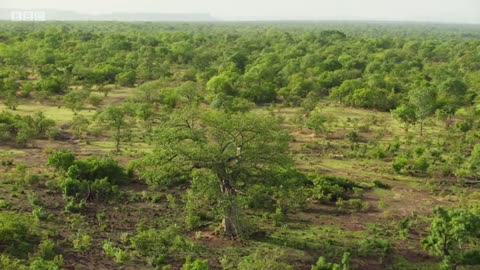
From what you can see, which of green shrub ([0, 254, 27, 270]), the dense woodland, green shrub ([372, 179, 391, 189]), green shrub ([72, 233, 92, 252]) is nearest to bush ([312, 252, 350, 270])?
the dense woodland

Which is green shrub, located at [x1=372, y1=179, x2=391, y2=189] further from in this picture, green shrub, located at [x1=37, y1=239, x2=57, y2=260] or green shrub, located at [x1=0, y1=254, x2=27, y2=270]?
green shrub, located at [x1=0, y1=254, x2=27, y2=270]

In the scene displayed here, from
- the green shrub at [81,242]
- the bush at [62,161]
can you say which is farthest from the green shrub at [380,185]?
the bush at [62,161]

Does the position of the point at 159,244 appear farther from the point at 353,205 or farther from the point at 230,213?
the point at 353,205

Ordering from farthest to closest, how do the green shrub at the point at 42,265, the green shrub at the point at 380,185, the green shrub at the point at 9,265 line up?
the green shrub at the point at 380,185 < the green shrub at the point at 42,265 < the green shrub at the point at 9,265

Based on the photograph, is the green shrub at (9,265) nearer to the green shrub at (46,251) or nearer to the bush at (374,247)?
the green shrub at (46,251)

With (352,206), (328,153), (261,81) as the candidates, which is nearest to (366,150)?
(328,153)

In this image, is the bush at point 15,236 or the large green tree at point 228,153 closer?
the bush at point 15,236

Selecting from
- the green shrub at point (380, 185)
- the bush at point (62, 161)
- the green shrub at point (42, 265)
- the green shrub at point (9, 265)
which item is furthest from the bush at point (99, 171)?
the green shrub at point (380, 185)

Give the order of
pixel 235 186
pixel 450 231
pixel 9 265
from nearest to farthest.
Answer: pixel 9 265 < pixel 450 231 < pixel 235 186

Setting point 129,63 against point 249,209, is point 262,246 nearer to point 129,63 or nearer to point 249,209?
point 249,209

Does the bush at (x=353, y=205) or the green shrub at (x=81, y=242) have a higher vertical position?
the bush at (x=353, y=205)

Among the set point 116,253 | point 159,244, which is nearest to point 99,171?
point 159,244

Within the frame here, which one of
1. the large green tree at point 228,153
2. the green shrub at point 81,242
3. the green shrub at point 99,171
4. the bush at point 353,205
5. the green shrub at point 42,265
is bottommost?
the green shrub at point 81,242

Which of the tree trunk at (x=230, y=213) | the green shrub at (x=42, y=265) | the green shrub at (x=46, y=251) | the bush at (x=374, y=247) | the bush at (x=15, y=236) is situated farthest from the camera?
the tree trunk at (x=230, y=213)
